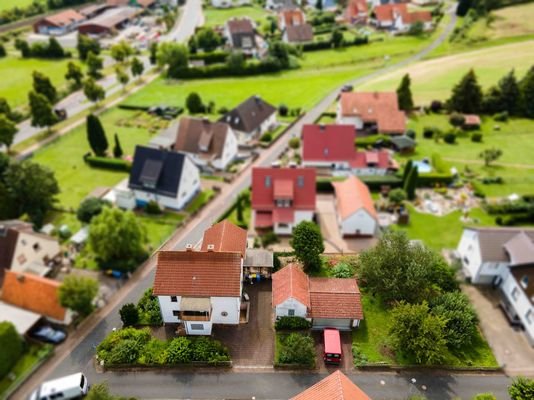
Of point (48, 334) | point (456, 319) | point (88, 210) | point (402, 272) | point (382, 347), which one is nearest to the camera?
point (382, 347)

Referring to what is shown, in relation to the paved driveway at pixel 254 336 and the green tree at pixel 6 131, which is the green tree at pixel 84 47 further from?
the paved driveway at pixel 254 336

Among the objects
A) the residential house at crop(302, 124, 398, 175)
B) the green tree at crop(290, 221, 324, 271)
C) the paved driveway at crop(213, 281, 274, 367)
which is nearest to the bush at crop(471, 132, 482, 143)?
the residential house at crop(302, 124, 398, 175)

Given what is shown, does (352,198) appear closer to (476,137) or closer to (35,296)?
(476,137)

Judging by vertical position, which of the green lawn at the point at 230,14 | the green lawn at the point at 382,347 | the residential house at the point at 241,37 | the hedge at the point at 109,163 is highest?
the green lawn at the point at 230,14

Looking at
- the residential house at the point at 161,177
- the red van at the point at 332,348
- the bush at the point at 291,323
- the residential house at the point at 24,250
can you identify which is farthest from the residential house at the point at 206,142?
the red van at the point at 332,348

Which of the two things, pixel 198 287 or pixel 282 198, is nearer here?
pixel 198 287

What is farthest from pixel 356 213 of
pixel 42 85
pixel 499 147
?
pixel 42 85
